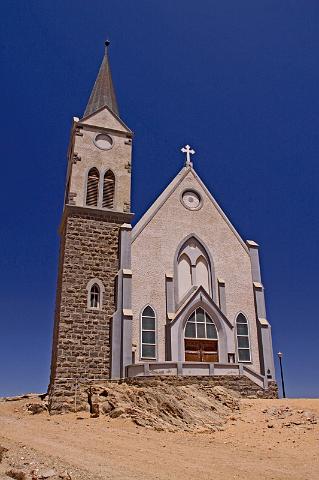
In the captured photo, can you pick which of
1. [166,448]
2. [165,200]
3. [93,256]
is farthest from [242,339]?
[166,448]

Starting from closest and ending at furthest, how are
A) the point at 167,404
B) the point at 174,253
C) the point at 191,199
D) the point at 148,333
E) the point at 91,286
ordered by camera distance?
the point at 167,404, the point at 148,333, the point at 91,286, the point at 174,253, the point at 191,199

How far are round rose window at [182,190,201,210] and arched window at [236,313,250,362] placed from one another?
7.25 meters

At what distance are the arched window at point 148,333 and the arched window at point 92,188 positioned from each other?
281 inches

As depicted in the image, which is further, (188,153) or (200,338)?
→ (188,153)

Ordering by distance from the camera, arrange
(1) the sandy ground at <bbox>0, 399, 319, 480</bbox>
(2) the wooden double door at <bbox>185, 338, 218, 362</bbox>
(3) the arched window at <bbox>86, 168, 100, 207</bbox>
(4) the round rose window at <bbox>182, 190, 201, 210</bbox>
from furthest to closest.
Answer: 1. (4) the round rose window at <bbox>182, 190, 201, 210</bbox>
2. (3) the arched window at <bbox>86, 168, 100, 207</bbox>
3. (2) the wooden double door at <bbox>185, 338, 218, 362</bbox>
4. (1) the sandy ground at <bbox>0, 399, 319, 480</bbox>

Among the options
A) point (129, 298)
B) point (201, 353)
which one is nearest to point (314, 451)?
point (201, 353)

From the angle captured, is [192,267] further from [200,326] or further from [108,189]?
[108,189]

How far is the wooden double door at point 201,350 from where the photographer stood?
24.4 metres

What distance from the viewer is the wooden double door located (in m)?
24.4

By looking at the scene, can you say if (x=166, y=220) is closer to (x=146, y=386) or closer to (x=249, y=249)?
(x=249, y=249)

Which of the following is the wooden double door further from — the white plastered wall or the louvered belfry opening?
the louvered belfry opening

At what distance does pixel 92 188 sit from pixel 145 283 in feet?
22.0

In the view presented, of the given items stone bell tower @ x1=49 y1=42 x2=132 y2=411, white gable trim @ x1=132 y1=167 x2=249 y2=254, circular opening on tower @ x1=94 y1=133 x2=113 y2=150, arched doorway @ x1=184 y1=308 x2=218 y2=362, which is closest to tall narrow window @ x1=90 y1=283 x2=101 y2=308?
stone bell tower @ x1=49 y1=42 x2=132 y2=411

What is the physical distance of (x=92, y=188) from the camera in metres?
27.2
